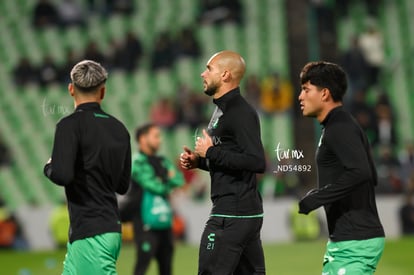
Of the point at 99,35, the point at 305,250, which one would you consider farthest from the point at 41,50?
the point at 305,250

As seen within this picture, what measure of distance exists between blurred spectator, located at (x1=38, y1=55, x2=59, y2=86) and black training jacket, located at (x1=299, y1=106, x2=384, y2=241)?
12441 mm

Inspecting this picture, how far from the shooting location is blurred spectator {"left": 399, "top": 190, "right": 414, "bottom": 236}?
1490 centimetres

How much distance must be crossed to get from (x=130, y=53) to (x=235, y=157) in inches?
515

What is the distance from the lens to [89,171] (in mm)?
5191

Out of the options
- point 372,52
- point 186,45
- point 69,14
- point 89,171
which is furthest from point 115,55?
point 89,171

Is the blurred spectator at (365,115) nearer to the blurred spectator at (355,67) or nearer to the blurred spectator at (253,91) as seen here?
the blurred spectator at (355,67)

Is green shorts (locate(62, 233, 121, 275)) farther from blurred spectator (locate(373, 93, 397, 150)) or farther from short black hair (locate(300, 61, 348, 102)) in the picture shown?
blurred spectator (locate(373, 93, 397, 150))

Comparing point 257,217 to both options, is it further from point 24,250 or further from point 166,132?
point 166,132

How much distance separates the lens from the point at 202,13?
774 inches

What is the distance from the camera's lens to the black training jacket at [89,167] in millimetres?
5086

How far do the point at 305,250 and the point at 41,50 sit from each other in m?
8.12

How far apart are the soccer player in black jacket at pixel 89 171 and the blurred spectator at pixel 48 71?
12.0m

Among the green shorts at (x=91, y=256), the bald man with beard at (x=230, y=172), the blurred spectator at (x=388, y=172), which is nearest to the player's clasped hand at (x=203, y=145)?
the bald man with beard at (x=230, y=172)

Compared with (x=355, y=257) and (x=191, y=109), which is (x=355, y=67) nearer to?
(x=191, y=109)
